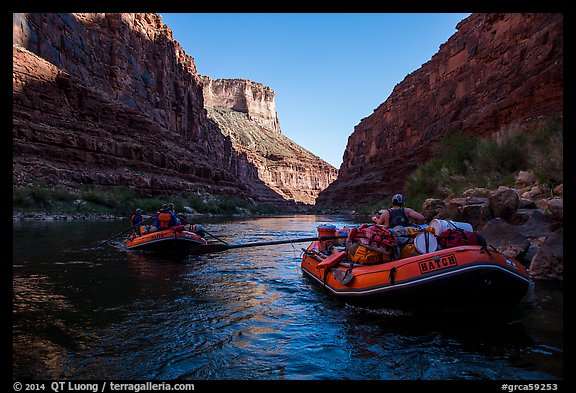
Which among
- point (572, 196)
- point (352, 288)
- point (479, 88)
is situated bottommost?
point (352, 288)

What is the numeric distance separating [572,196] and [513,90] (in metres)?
26.9

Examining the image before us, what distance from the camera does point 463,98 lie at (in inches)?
1439

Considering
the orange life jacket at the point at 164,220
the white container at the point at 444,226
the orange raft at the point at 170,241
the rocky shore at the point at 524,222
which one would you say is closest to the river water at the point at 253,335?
the rocky shore at the point at 524,222

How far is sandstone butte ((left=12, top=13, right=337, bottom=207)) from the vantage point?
34438 millimetres

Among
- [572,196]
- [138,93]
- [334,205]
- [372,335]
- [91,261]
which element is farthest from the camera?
[334,205]

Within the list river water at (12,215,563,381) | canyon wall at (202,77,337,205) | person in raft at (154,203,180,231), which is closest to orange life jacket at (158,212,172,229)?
person in raft at (154,203,180,231)

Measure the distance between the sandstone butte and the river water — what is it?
94.7 feet

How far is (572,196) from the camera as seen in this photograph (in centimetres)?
401

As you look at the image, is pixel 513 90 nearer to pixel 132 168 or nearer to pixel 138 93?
pixel 132 168

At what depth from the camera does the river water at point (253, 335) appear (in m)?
3.47

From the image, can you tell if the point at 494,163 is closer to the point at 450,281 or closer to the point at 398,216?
the point at 398,216

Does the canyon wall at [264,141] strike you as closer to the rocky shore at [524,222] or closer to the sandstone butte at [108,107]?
the sandstone butte at [108,107]

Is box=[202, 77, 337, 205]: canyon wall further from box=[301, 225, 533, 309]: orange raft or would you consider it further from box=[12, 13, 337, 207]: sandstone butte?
box=[301, 225, 533, 309]: orange raft
